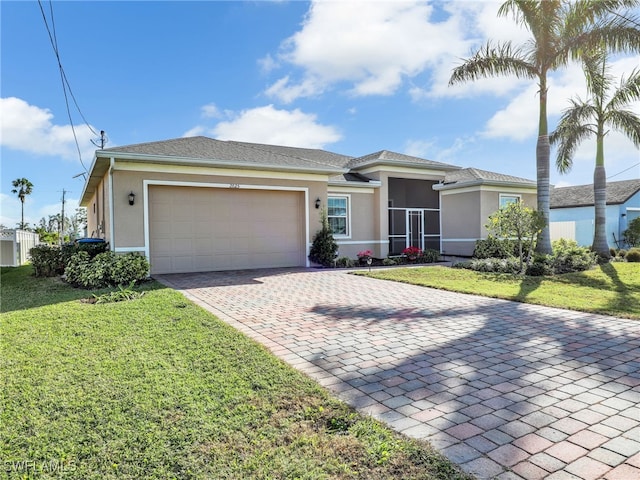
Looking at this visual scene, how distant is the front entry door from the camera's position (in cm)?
1861

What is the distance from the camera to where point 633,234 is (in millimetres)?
20859

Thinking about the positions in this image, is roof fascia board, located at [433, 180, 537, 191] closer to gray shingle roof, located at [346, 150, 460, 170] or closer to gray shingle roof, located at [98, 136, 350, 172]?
gray shingle roof, located at [346, 150, 460, 170]

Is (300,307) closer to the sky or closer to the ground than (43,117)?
closer to the ground

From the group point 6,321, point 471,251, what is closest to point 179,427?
point 6,321

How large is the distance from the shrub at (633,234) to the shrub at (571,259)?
8751 mm

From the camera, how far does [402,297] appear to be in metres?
8.17

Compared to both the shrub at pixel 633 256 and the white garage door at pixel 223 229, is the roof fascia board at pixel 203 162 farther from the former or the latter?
the shrub at pixel 633 256

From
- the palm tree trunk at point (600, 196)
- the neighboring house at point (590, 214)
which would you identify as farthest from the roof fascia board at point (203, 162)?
the neighboring house at point (590, 214)

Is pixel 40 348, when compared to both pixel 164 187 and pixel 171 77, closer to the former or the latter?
pixel 164 187

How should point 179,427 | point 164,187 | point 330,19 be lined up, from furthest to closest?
point 164,187 < point 330,19 < point 179,427

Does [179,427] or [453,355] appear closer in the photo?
[179,427]

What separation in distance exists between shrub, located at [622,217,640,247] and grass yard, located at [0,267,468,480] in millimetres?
23066

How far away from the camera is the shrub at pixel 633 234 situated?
20183 millimetres

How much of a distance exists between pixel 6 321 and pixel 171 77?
1115cm
